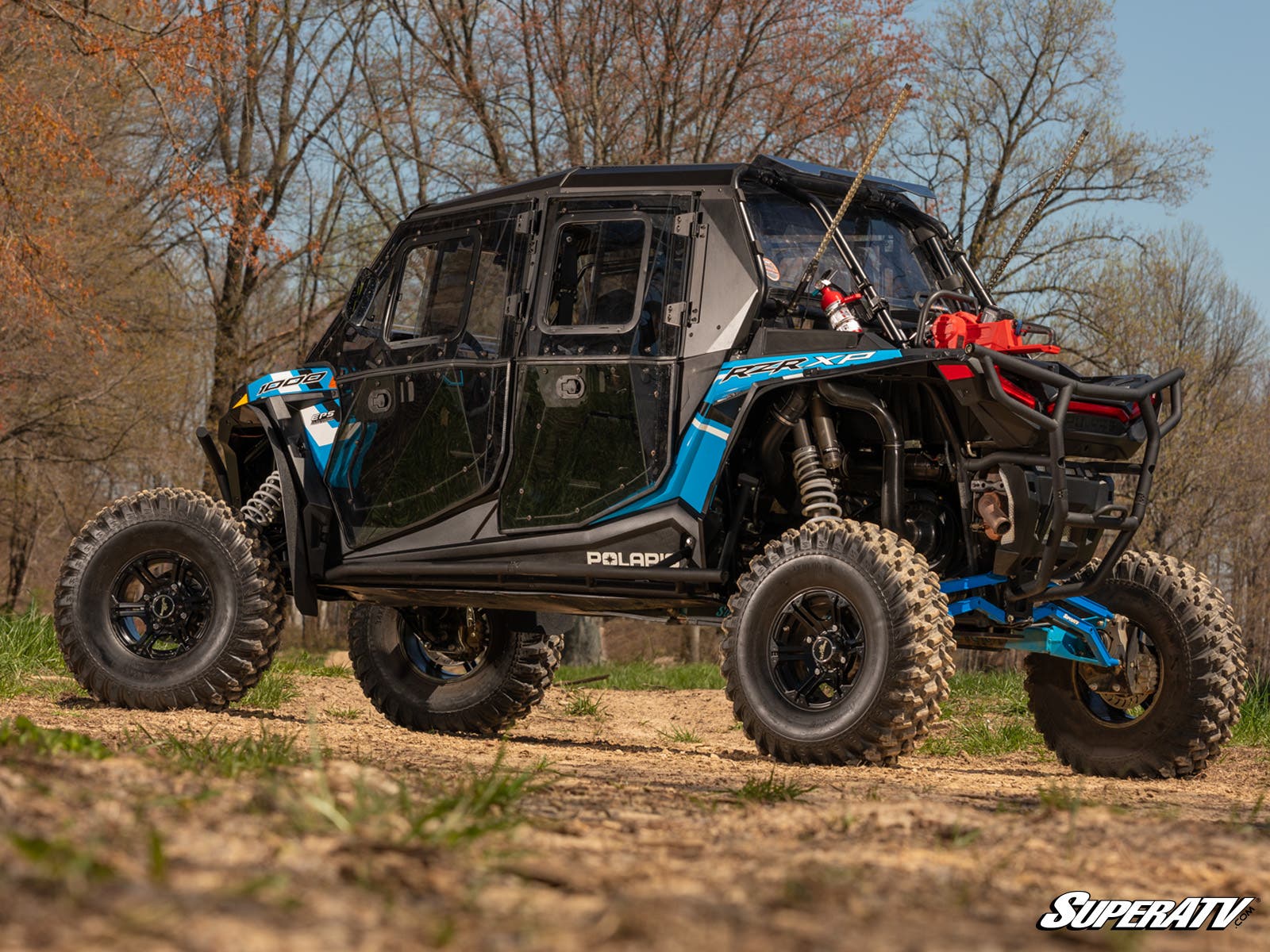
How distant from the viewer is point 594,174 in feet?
22.7

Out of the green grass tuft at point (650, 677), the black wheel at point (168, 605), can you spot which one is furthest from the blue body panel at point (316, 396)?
the green grass tuft at point (650, 677)

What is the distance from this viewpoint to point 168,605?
25.0 ft

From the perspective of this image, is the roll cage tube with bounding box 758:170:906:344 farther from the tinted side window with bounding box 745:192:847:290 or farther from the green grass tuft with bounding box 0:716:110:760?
the green grass tuft with bounding box 0:716:110:760

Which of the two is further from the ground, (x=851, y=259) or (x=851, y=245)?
(x=851, y=245)

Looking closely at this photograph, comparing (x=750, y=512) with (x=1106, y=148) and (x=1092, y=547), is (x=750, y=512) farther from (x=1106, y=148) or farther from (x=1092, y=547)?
(x=1106, y=148)

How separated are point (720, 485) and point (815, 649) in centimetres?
94

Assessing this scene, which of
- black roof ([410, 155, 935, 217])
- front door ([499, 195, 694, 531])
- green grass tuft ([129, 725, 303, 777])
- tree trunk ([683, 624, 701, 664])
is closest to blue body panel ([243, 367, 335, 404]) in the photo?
black roof ([410, 155, 935, 217])

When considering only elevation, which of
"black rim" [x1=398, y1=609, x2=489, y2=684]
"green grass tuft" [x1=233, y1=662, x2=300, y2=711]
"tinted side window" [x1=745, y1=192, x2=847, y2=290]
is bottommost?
"green grass tuft" [x1=233, y1=662, x2=300, y2=711]

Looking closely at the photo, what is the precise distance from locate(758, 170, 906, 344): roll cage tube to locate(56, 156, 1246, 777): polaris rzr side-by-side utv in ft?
0.05

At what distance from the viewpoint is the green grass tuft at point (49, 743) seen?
3.66 metres

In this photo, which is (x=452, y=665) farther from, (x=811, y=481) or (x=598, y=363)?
(x=811, y=481)

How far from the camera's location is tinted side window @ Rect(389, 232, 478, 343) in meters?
7.24

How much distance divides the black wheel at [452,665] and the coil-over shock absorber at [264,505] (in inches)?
35.5

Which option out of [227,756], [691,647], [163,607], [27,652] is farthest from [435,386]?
[691,647]
